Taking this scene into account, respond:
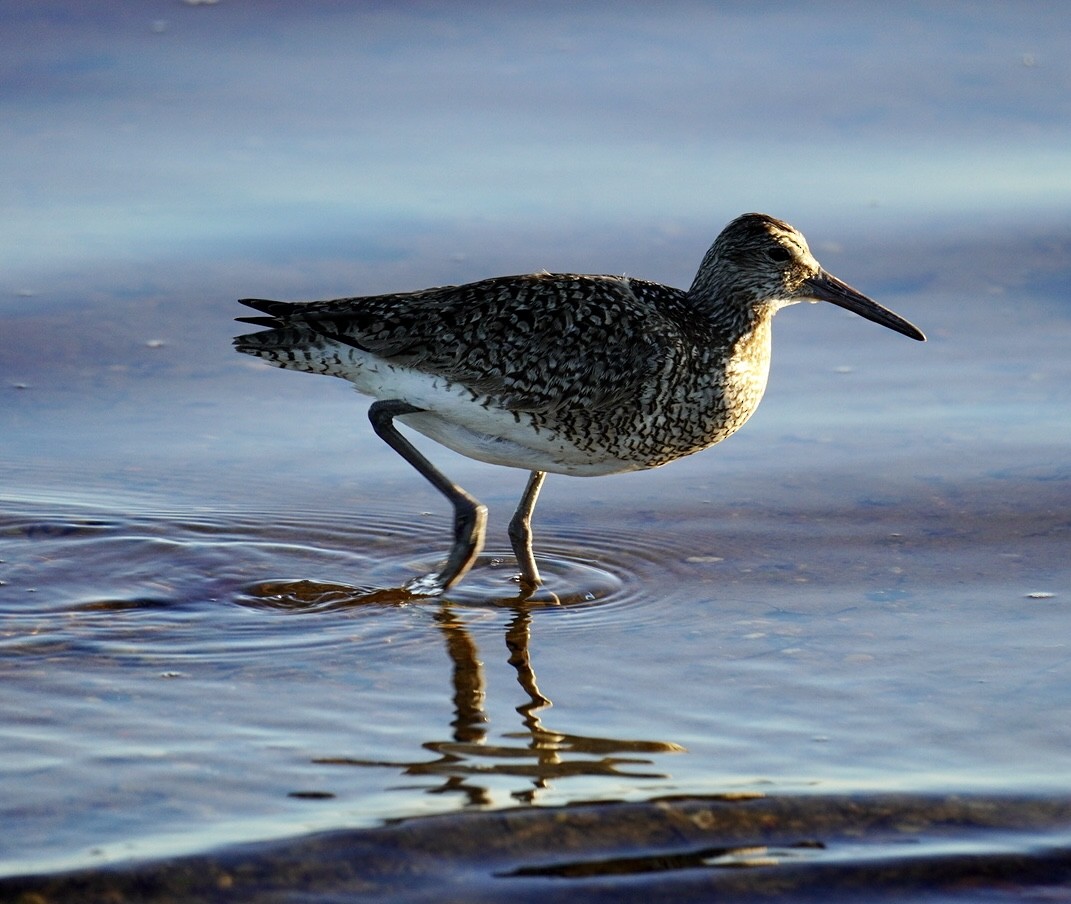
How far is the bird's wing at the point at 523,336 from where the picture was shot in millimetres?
6680

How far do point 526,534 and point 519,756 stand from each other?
1.80 m

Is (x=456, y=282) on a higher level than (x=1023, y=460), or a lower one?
higher

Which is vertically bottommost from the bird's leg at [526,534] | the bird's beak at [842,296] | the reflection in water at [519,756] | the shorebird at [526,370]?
the reflection in water at [519,756]

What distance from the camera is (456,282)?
31.1 feet

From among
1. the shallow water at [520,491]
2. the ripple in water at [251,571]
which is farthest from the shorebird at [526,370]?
the shallow water at [520,491]

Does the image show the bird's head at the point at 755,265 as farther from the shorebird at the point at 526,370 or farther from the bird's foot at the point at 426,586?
the bird's foot at the point at 426,586

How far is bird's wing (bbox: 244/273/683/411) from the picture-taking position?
668cm

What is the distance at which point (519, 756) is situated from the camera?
17.2ft

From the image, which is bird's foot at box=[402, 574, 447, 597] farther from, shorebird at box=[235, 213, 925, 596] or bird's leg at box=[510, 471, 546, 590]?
bird's leg at box=[510, 471, 546, 590]

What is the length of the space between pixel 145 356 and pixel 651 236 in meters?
3.00

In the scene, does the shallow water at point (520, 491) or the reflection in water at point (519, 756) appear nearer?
the shallow water at point (520, 491)

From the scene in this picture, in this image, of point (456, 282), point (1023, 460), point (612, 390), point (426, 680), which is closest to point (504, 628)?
point (426, 680)

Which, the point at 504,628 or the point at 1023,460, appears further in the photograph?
the point at 1023,460

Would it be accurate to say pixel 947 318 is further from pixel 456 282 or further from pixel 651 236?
pixel 456 282
